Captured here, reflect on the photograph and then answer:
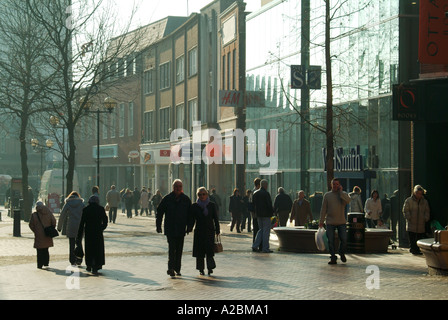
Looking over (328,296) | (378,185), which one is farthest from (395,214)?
(328,296)

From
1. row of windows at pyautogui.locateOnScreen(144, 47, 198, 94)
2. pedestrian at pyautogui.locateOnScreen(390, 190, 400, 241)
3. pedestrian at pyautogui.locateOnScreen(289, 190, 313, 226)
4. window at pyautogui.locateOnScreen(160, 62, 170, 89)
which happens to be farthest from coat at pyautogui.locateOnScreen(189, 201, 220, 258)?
window at pyautogui.locateOnScreen(160, 62, 170, 89)

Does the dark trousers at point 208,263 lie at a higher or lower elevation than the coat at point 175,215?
lower

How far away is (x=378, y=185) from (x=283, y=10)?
499 inches

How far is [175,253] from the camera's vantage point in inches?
638

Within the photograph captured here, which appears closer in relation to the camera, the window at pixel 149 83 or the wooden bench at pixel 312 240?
the wooden bench at pixel 312 240

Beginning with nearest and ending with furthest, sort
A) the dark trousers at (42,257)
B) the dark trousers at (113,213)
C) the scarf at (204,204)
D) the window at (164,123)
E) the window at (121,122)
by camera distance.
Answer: the scarf at (204,204)
the dark trousers at (42,257)
the dark trousers at (113,213)
the window at (164,123)
the window at (121,122)

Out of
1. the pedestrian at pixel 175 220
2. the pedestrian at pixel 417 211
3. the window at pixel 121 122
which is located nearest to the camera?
the pedestrian at pixel 175 220

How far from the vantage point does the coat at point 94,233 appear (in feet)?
56.3

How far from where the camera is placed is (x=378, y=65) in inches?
1100

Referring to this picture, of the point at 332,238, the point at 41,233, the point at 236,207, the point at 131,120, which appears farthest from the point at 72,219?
the point at 131,120

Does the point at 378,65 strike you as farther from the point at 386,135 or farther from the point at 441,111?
the point at 441,111

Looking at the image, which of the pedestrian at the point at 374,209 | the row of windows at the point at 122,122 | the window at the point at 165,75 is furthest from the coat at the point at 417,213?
the row of windows at the point at 122,122

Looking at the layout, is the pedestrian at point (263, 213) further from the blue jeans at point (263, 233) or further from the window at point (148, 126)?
the window at point (148, 126)

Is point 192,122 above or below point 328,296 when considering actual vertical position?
above
